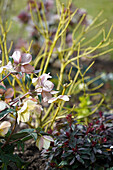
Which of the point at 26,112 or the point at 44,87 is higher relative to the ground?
the point at 44,87

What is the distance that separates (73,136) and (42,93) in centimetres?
44

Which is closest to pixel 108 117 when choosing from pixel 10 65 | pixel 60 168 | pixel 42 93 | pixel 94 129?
pixel 94 129

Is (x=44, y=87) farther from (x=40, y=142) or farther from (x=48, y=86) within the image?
(x=40, y=142)

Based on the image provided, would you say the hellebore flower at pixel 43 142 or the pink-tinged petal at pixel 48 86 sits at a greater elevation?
the pink-tinged petal at pixel 48 86

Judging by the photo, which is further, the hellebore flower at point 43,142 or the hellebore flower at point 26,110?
the hellebore flower at point 43,142

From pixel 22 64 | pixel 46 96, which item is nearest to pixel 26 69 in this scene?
→ pixel 22 64

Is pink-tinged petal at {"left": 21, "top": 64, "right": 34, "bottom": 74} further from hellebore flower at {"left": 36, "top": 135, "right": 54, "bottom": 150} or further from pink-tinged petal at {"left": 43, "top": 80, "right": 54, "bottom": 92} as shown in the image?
hellebore flower at {"left": 36, "top": 135, "right": 54, "bottom": 150}

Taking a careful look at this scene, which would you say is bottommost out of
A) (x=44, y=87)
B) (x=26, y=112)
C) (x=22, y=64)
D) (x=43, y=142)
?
(x=43, y=142)

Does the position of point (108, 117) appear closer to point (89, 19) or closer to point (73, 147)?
point (73, 147)

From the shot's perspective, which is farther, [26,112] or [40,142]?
[40,142]

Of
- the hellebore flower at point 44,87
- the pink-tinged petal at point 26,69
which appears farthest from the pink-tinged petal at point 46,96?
the pink-tinged petal at point 26,69

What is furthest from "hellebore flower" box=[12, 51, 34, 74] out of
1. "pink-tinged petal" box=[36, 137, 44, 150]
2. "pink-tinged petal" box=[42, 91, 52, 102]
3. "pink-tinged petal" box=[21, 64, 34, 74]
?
"pink-tinged petal" box=[36, 137, 44, 150]

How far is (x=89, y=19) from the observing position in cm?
300

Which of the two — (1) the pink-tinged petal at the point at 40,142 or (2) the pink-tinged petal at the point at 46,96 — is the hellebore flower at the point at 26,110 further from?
(1) the pink-tinged petal at the point at 40,142
